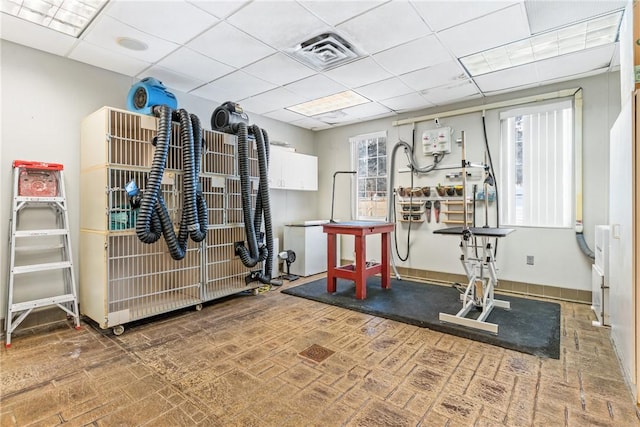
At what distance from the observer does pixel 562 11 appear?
2.52m

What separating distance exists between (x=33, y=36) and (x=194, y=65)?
4.52ft

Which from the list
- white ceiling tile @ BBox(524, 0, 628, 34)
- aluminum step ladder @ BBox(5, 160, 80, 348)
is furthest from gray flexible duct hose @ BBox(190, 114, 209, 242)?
white ceiling tile @ BBox(524, 0, 628, 34)

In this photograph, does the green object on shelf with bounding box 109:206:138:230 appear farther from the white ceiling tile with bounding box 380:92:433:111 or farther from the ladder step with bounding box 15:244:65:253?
the white ceiling tile with bounding box 380:92:433:111

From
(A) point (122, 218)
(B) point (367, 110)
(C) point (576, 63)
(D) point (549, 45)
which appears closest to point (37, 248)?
(A) point (122, 218)

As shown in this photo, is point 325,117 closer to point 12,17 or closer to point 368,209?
point 368,209

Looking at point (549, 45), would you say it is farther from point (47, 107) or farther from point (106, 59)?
point (47, 107)

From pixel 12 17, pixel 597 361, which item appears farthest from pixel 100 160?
pixel 597 361

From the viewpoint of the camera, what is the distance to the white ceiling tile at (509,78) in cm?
358

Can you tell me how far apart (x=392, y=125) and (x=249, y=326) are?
401cm

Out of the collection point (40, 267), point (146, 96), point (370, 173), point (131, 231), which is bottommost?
point (40, 267)

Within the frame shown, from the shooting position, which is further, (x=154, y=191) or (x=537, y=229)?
(x=537, y=229)

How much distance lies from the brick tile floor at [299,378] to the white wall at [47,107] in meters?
1.38

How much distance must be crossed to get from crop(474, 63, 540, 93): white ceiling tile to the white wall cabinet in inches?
118

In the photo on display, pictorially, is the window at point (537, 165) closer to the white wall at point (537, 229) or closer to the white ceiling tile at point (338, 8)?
the white wall at point (537, 229)
